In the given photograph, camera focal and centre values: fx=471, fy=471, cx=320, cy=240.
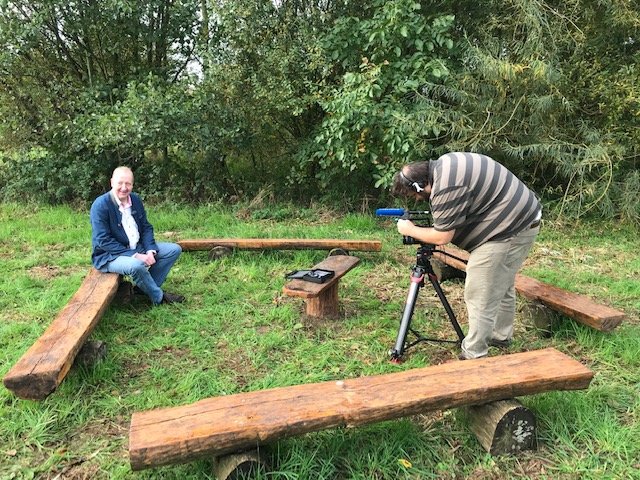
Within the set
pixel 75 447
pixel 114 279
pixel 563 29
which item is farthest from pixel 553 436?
pixel 563 29

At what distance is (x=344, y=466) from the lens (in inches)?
91.8

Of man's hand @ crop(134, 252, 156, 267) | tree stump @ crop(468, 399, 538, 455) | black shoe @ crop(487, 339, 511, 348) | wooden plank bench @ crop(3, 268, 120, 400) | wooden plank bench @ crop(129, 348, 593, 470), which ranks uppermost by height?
man's hand @ crop(134, 252, 156, 267)

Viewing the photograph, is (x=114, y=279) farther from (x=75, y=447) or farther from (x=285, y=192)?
(x=285, y=192)

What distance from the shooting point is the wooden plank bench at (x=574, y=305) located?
331 centimetres

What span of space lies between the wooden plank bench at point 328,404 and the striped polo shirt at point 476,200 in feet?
2.51

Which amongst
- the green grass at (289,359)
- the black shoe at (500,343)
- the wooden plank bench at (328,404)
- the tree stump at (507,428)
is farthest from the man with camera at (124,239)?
the tree stump at (507,428)

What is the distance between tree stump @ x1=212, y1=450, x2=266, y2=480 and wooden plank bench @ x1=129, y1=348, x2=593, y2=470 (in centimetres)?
4

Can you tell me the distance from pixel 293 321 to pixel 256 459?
5.99ft

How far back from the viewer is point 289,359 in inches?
131

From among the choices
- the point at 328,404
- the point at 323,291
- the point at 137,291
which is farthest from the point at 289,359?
the point at 137,291

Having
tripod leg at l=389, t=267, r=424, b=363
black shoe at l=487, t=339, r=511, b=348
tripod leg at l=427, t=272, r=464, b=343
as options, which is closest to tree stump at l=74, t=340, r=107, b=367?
tripod leg at l=389, t=267, r=424, b=363

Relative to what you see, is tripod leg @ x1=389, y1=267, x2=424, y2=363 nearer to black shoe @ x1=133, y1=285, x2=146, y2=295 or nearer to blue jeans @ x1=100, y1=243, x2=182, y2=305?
blue jeans @ x1=100, y1=243, x2=182, y2=305

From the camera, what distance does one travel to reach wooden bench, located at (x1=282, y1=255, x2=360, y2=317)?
355 cm

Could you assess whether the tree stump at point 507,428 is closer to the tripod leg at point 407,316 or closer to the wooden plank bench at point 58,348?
the tripod leg at point 407,316
